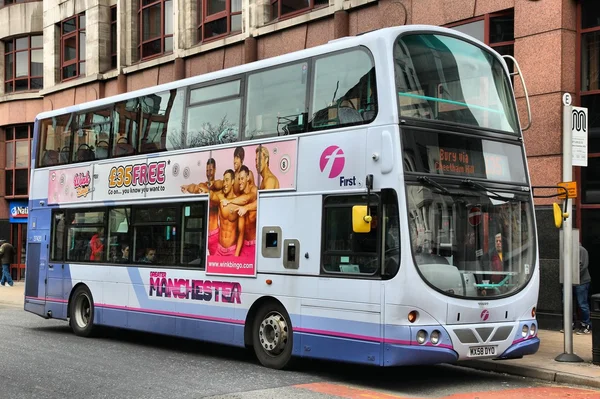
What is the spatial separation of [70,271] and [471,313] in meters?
9.07

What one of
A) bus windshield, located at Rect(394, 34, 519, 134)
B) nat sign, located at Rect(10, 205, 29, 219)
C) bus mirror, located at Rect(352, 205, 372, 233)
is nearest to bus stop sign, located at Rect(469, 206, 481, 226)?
bus windshield, located at Rect(394, 34, 519, 134)

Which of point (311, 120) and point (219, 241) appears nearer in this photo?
point (311, 120)

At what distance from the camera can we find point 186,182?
43.8 feet

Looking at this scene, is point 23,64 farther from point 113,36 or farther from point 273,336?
point 273,336

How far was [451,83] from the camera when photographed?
10.5m

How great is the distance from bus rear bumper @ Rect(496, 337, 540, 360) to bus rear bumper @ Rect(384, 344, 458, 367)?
1.04m

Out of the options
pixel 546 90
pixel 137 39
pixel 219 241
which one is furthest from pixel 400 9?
pixel 137 39

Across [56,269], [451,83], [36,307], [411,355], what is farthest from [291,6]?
[411,355]

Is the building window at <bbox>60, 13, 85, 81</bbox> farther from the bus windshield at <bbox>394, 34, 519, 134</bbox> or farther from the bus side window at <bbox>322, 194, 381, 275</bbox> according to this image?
the bus windshield at <bbox>394, 34, 519, 134</bbox>

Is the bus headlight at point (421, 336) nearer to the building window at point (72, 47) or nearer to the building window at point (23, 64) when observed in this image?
the building window at point (72, 47)

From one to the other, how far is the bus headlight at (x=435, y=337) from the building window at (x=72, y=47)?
24958 millimetres

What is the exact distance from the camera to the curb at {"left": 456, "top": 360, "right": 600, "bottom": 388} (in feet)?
34.3

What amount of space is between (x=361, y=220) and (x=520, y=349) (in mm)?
2681

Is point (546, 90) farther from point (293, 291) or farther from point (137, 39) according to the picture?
point (137, 39)
